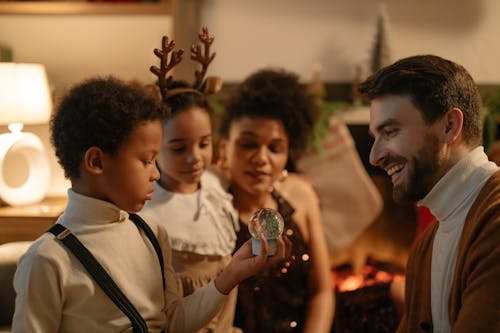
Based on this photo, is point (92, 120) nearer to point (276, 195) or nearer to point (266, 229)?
point (266, 229)

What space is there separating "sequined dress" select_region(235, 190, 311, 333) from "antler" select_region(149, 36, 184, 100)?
522mm

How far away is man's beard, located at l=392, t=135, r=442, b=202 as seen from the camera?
3.66 feet

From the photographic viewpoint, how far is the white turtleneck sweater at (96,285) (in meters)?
0.96

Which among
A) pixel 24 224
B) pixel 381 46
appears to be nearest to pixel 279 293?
pixel 24 224

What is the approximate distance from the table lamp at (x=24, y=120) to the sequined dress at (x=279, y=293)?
113 centimetres

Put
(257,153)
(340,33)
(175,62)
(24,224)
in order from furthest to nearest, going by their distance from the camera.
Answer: (340,33) → (24,224) → (257,153) → (175,62)

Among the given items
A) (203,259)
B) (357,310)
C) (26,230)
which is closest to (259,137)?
(203,259)

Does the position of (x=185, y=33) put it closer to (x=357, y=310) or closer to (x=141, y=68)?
(x=141, y=68)

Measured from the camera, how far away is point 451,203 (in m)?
1.12

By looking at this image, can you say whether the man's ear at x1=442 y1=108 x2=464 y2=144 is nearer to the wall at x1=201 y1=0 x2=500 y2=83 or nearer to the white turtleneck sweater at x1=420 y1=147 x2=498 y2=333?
the white turtleneck sweater at x1=420 y1=147 x2=498 y2=333

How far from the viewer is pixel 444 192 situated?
1121 mm

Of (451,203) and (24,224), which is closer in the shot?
(451,203)

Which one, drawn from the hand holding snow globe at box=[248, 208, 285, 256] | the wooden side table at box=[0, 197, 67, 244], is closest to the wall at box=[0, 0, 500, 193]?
the wooden side table at box=[0, 197, 67, 244]

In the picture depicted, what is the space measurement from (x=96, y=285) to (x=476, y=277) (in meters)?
0.73
